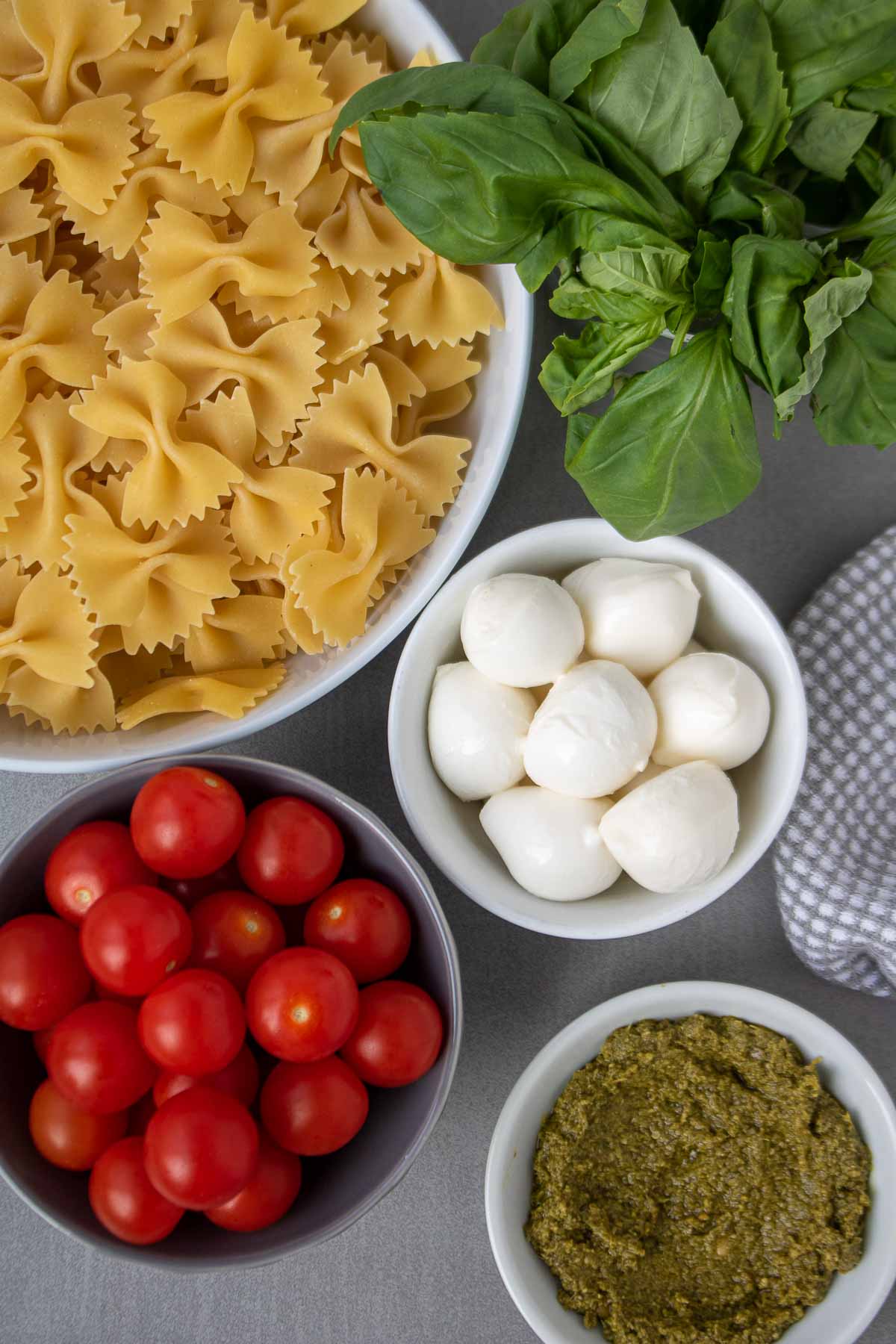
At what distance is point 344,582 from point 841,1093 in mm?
742

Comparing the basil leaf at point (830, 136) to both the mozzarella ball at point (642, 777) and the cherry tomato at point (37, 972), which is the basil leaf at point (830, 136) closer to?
the mozzarella ball at point (642, 777)

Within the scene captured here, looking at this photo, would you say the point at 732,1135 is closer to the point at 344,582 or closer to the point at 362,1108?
the point at 362,1108

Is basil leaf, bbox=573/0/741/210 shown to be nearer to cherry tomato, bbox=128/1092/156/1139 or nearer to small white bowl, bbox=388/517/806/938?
small white bowl, bbox=388/517/806/938

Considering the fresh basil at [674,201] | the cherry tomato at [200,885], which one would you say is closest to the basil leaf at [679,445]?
the fresh basil at [674,201]

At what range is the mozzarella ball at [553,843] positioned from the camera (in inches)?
43.4

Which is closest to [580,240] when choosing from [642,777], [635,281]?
[635,281]

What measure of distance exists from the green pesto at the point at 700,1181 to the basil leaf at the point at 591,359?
65 centimetres

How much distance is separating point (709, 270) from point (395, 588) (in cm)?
42

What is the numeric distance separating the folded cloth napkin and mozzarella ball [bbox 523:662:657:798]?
285 millimetres

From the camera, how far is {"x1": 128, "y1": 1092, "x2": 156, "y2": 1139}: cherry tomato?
1104mm

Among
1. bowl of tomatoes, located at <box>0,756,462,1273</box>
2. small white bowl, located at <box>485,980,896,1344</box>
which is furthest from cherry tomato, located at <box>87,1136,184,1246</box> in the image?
small white bowl, located at <box>485,980,896,1344</box>

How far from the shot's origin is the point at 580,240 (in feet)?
3.18

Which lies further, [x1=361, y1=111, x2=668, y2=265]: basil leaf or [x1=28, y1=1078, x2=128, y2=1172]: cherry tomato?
[x1=28, y1=1078, x2=128, y2=1172]: cherry tomato

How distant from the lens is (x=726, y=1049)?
1.21 meters
